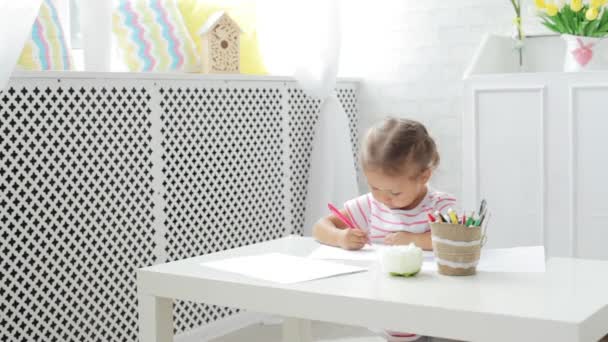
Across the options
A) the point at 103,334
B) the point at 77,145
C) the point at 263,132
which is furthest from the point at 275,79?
the point at 103,334

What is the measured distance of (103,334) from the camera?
283cm

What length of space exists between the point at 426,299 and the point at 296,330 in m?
0.69

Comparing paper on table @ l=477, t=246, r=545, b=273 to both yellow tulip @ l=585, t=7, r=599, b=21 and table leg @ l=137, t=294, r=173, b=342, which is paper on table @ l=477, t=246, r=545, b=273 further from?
yellow tulip @ l=585, t=7, r=599, b=21

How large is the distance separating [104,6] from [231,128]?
0.66 meters

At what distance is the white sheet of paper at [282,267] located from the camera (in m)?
1.47

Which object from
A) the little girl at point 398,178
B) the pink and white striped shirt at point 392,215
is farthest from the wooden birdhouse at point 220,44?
the little girl at point 398,178

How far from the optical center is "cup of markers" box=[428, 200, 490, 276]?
146cm

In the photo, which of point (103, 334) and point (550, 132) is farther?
point (550, 132)

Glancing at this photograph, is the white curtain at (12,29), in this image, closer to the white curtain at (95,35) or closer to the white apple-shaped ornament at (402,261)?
the white curtain at (95,35)

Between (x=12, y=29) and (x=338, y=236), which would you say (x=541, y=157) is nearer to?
(x=338, y=236)

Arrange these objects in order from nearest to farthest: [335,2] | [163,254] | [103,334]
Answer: [103,334]
[163,254]
[335,2]

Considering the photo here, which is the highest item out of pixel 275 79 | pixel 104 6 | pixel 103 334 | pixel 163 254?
pixel 104 6

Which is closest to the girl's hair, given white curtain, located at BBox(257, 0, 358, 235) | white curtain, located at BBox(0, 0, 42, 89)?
white curtain, located at BBox(0, 0, 42, 89)

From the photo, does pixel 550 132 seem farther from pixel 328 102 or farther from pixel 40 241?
pixel 40 241
